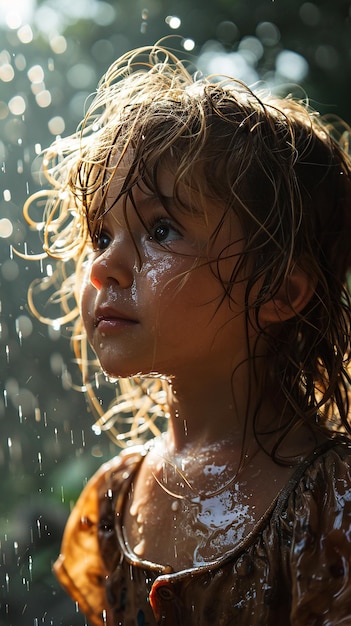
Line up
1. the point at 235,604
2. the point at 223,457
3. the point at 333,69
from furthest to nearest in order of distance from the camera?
1. the point at 333,69
2. the point at 223,457
3. the point at 235,604

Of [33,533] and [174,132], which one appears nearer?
[174,132]

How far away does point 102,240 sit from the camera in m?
1.30

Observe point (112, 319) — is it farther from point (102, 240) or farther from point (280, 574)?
point (280, 574)

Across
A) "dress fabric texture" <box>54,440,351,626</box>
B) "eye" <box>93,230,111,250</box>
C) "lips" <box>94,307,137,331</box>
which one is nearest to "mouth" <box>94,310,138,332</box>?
"lips" <box>94,307,137,331</box>

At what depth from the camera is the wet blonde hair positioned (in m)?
1.22

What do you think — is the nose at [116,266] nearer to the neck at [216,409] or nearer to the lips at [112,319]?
the lips at [112,319]

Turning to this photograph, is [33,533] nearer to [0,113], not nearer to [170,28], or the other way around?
[0,113]

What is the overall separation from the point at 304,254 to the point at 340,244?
0.33ft

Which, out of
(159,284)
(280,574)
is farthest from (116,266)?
(280,574)

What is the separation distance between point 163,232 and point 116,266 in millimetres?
85

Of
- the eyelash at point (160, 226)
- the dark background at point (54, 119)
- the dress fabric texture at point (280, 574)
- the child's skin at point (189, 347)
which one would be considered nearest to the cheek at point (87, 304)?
the child's skin at point (189, 347)

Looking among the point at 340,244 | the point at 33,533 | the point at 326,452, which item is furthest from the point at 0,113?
the point at 326,452

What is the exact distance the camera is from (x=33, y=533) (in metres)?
2.12

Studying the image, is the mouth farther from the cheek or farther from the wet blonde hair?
the wet blonde hair
